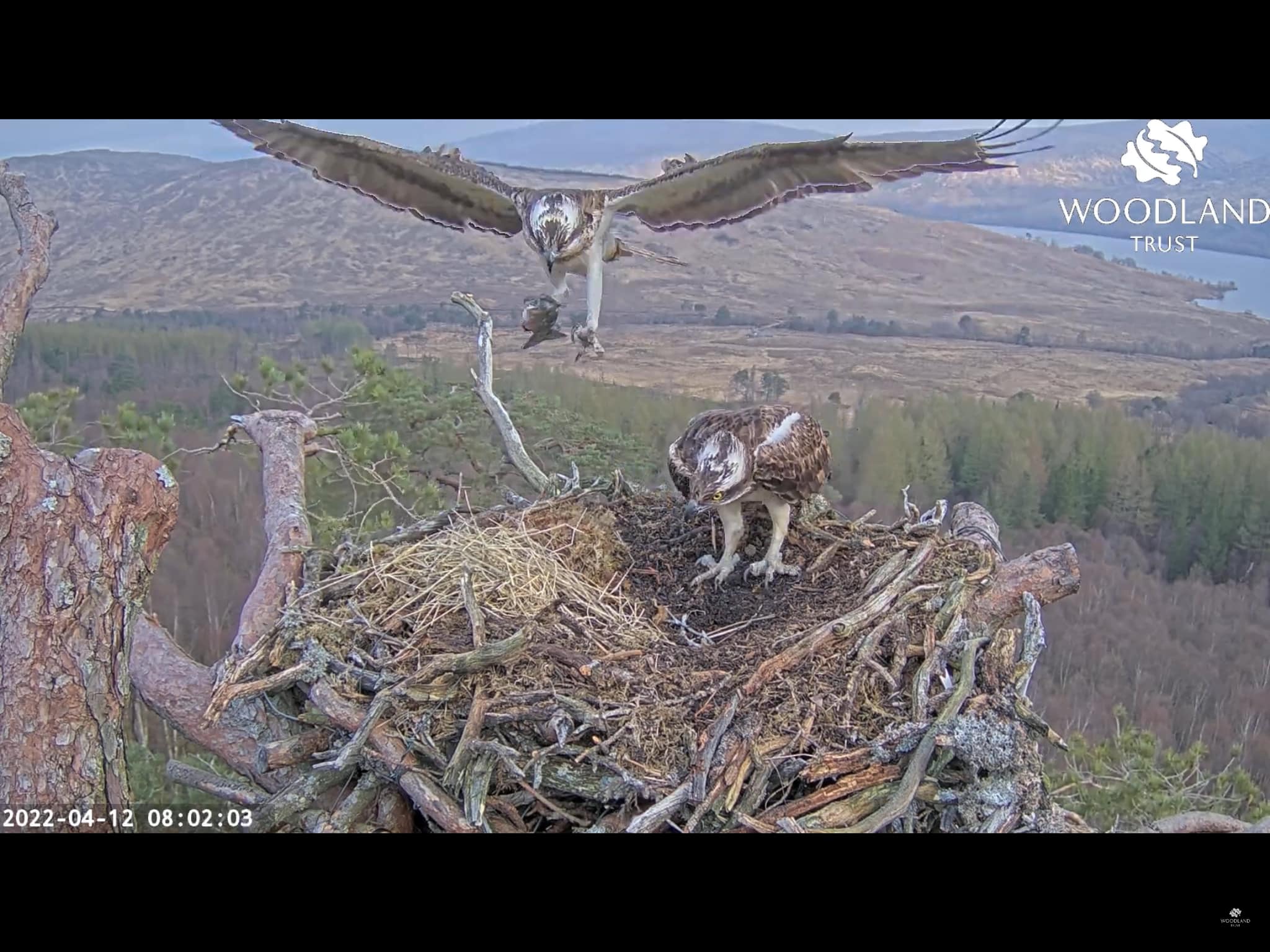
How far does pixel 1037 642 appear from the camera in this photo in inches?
119

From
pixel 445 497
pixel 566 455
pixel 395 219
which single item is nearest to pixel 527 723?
pixel 566 455

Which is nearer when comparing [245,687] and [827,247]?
[245,687]

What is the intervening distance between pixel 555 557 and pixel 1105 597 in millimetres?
3018

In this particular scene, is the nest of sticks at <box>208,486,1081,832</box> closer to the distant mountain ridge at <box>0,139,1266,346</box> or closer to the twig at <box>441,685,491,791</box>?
the twig at <box>441,685,491,791</box>

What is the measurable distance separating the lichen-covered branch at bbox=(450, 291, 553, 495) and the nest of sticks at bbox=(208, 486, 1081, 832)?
60 cm

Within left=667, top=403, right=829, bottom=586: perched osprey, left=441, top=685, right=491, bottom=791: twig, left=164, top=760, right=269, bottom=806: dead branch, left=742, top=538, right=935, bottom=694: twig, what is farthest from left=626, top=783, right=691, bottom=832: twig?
left=164, top=760, right=269, bottom=806: dead branch

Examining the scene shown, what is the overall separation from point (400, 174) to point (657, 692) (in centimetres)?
199

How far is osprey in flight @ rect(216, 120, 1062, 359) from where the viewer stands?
2945mm

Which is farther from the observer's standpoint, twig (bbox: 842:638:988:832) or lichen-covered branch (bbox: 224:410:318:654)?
lichen-covered branch (bbox: 224:410:318:654)

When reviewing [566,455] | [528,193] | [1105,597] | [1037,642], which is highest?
[528,193]

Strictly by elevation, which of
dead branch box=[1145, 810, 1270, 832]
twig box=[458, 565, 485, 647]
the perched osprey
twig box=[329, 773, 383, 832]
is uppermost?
the perched osprey

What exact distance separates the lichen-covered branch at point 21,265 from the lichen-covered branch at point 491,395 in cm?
153

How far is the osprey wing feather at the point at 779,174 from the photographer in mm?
2896

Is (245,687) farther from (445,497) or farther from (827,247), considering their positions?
(827,247)
